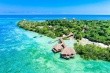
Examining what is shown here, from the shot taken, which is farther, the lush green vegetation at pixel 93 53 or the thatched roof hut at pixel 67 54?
the lush green vegetation at pixel 93 53

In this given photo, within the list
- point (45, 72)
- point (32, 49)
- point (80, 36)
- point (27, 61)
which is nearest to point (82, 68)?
point (45, 72)

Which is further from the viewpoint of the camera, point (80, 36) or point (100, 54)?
point (80, 36)

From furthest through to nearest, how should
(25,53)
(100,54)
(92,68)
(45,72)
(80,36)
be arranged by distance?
(80,36) → (25,53) → (100,54) → (92,68) → (45,72)

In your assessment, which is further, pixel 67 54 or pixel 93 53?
pixel 93 53

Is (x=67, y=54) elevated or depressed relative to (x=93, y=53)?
elevated

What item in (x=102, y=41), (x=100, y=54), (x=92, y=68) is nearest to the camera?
(x=92, y=68)

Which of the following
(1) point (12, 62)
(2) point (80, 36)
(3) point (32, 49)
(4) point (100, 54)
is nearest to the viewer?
(1) point (12, 62)

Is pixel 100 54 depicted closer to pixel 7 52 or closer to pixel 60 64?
pixel 60 64

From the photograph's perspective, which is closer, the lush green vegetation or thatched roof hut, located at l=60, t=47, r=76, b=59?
thatched roof hut, located at l=60, t=47, r=76, b=59

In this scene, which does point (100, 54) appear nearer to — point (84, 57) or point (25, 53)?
point (84, 57)

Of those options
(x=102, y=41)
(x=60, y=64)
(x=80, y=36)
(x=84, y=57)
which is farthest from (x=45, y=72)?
(x=80, y=36)
